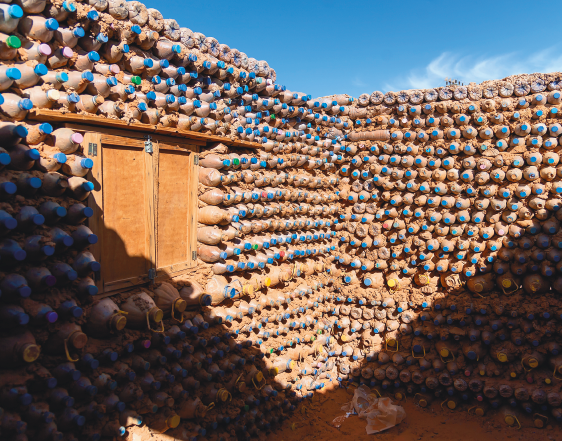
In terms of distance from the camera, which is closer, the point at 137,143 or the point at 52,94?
the point at 52,94

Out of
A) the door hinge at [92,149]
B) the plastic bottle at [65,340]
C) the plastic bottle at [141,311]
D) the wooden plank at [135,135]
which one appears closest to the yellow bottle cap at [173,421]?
the plastic bottle at [141,311]

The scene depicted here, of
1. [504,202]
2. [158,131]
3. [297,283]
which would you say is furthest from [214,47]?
[504,202]

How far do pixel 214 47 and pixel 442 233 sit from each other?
3892mm

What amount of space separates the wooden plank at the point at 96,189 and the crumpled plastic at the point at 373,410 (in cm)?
396

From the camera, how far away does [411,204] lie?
17.9 feet

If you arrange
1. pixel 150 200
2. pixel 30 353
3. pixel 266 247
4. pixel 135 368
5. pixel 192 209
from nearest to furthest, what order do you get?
pixel 30 353
pixel 135 368
pixel 150 200
pixel 192 209
pixel 266 247

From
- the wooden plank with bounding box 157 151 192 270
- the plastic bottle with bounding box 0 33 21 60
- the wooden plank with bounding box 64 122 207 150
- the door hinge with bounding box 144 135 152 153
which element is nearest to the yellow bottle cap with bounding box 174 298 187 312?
the wooden plank with bounding box 157 151 192 270

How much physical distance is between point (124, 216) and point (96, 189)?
361 millimetres

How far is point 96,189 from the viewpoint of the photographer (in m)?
2.93

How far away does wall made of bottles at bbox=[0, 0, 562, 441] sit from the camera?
8.13 feet

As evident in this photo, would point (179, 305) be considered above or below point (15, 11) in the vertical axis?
below

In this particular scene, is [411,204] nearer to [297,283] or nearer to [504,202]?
[504,202]

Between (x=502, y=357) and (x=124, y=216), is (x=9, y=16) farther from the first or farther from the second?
(x=502, y=357)

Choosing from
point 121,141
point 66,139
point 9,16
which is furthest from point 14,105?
point 121,141
